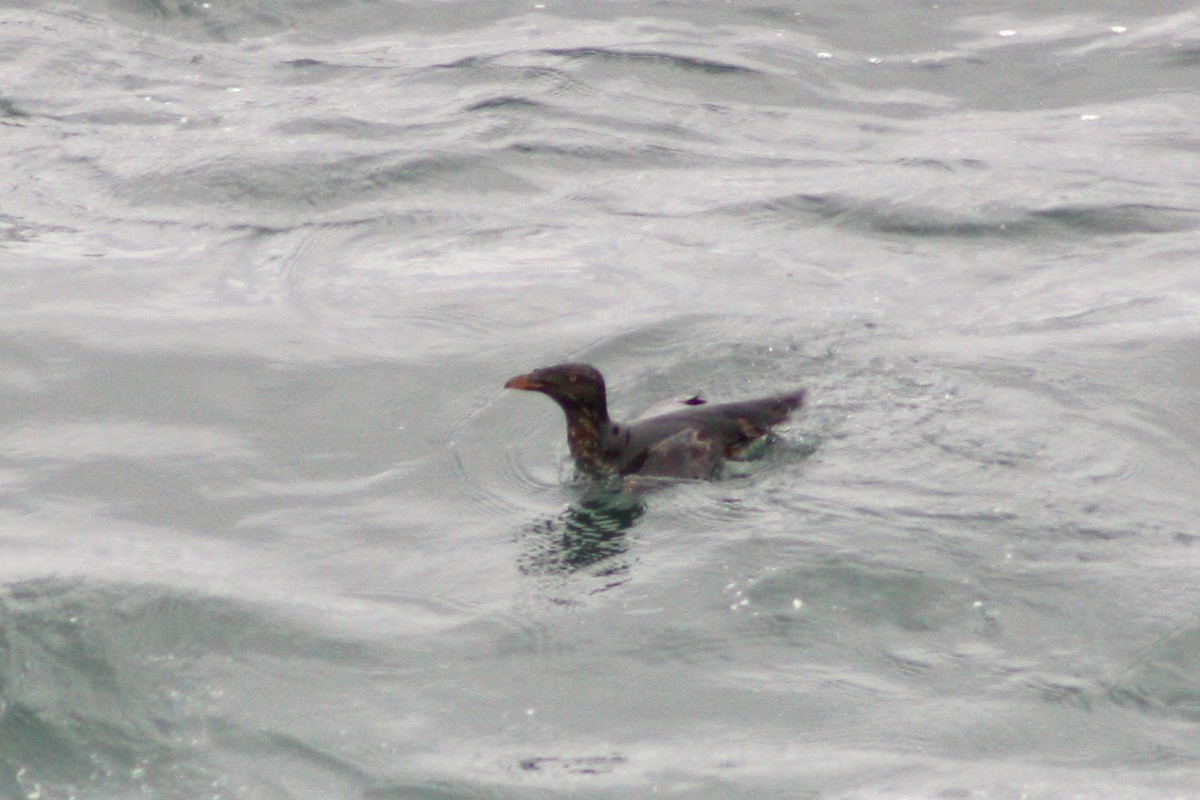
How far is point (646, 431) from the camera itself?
914cm

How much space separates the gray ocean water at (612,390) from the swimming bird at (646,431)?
215 millimetres

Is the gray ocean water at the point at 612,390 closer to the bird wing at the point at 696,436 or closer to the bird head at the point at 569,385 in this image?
the bird wing at the point at 696,436

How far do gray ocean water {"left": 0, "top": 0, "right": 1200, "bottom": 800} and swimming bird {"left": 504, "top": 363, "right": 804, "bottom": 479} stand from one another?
0.70ft

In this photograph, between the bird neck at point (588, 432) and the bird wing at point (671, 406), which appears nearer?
the bird neck at point (588, 432)

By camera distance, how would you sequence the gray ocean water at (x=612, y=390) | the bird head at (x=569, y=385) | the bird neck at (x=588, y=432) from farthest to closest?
the bird neck at (x=588, y=432), the bird head at (x=569, y=385), the gray ocean water at (x=612, y=390)

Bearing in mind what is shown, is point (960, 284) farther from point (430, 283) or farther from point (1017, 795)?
point (1017, 795)

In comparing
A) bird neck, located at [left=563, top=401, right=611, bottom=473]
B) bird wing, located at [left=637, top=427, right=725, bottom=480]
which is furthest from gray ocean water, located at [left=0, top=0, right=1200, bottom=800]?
bird neck, located at [left=563, top=401, right=611, bottom=473]

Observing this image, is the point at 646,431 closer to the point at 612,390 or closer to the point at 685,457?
the point at 685,457

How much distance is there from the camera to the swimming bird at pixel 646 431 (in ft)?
29.5

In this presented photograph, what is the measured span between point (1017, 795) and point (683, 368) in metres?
4.90

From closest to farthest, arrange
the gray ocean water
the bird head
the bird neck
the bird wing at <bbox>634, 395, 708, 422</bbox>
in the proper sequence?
the gray ocean water → the bird head → the bird neck → the bird wing at <bbox>634, 395, 708, 422</bbox>

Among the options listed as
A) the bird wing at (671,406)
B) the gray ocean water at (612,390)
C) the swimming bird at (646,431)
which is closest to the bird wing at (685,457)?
the swimming bird at (646,431)

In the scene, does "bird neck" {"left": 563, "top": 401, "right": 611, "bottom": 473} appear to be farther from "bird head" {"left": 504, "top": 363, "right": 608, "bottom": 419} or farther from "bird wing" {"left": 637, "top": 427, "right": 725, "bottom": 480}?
"bird wing" {"left": 637, "top": 427, "right": 725, "bottom": 480}

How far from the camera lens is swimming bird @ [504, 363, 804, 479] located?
8.99 m
